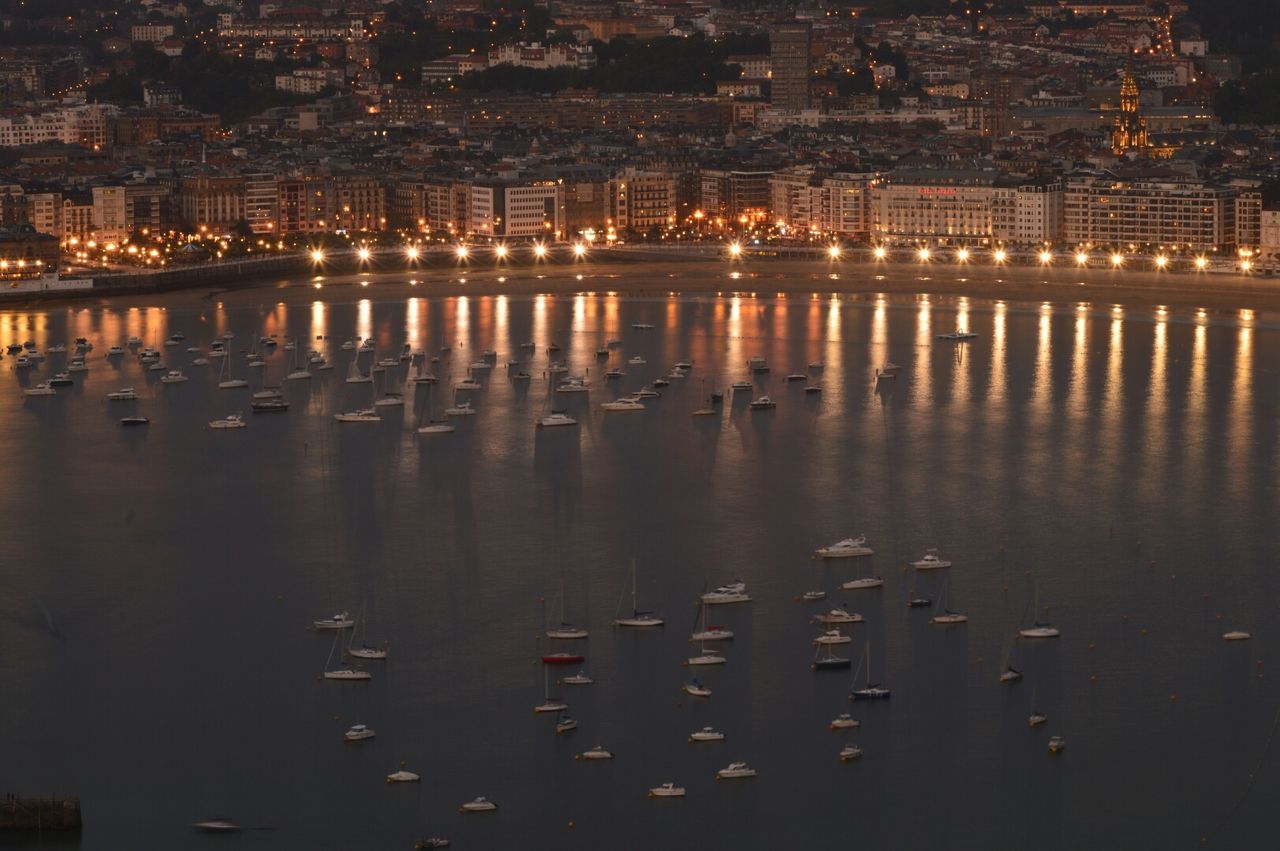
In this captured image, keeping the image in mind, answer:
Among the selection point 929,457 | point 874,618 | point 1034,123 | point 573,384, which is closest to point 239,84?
point 1034,123

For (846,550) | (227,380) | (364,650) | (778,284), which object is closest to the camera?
(364,650)

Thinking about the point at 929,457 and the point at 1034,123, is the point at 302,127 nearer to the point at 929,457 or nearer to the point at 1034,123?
the point at 1034,123

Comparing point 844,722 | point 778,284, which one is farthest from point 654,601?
point 778,284

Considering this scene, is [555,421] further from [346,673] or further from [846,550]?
[346,673]

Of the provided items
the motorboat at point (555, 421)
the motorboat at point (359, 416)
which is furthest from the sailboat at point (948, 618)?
the motorboat at point (359, 416)

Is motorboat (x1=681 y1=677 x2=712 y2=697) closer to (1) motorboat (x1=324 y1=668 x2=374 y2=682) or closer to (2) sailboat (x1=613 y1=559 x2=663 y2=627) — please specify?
(2) sailboat (x1=613 y1=559 x2=663 y2=627)

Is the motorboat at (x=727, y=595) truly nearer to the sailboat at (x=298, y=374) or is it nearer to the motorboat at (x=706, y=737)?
the motorboat at (x=706, y=737)
